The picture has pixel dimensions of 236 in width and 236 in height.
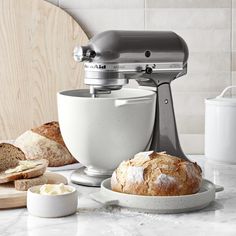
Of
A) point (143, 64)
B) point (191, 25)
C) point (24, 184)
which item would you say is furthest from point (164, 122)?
point (191, 25)

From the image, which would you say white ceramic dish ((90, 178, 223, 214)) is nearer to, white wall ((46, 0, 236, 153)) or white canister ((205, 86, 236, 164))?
white canister ((205, 86, 236, 164))

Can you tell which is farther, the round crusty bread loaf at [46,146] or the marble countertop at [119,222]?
the round crusty bread loaf at [46,146]

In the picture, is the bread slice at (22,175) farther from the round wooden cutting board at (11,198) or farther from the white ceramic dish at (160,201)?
the white ceramic dish at (160,201)

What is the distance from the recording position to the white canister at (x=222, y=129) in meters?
1.93

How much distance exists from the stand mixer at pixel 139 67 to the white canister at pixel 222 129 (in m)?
0.18

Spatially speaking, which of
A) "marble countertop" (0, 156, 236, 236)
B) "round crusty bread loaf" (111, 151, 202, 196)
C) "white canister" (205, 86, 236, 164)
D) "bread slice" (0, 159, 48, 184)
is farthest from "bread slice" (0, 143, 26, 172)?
"white canister" (205, 86, 236, 164)

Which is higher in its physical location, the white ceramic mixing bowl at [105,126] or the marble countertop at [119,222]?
the white ceramic mixing bowl at [105,126]

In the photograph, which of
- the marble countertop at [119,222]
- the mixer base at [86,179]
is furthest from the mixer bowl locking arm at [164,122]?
the marble countertop at [119,222]

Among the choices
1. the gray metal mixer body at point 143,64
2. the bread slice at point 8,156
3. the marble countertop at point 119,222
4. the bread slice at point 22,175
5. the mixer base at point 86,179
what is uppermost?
the gray metal mixer body at point 143,64

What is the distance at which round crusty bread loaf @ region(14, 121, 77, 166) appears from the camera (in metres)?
1.84

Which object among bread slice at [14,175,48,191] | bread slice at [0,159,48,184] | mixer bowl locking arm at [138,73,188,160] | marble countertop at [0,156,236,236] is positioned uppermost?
mixer bowl locking arm at [138,73,188,160]

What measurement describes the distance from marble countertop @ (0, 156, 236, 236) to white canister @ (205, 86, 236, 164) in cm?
40

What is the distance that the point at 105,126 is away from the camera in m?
1.62

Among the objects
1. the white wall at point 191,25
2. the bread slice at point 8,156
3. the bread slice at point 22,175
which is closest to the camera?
the bread slice at point 22,175
